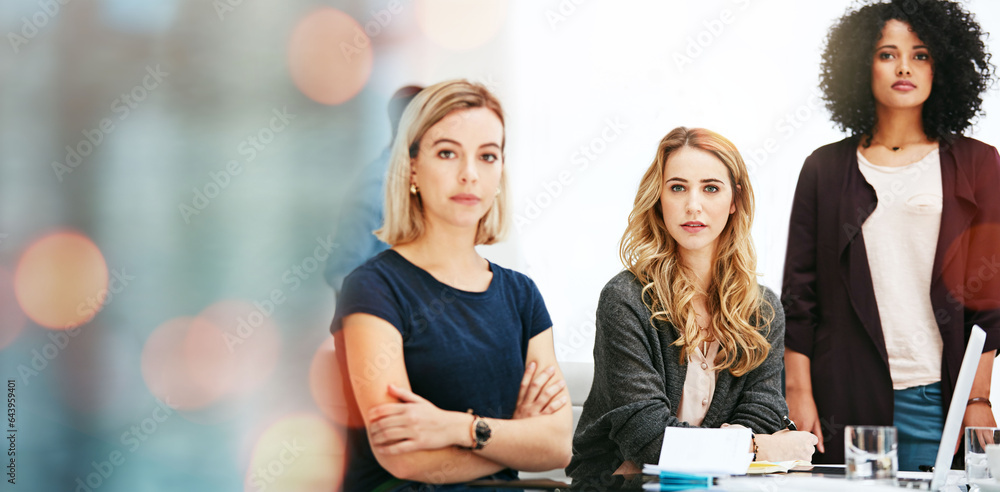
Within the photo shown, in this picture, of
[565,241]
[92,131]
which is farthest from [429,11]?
[92,131]

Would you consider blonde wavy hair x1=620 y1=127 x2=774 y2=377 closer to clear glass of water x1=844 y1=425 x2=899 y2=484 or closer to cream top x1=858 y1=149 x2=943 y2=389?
cream top x1=858 y1=149 x2=943 y2=389

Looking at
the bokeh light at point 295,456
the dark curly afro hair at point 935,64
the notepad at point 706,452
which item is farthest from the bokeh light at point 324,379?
the dark curly afro hair at point 935,64

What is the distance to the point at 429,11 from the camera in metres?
2.78

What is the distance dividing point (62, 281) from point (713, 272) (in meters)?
2.24

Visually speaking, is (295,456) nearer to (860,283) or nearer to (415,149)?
(415,149)

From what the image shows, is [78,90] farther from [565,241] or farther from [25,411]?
[565,241]

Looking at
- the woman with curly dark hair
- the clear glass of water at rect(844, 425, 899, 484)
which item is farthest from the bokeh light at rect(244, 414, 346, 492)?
the clear glass of water at rect(844, 425, 899, 484)

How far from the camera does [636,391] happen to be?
210 cm

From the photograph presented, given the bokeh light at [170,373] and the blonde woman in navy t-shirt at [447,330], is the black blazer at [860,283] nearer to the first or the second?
the blonde woman in navy t-shirt at [447,330]

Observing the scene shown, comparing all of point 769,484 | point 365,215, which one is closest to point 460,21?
point 365,215

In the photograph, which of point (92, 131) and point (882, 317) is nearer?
point (882, 317)

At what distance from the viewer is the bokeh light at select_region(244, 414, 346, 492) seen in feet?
9.14

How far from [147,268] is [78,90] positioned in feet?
2.32

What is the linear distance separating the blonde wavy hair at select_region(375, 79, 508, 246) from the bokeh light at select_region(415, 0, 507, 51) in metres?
0.60
